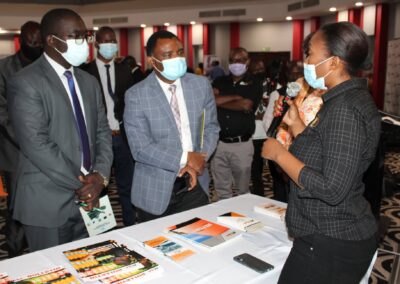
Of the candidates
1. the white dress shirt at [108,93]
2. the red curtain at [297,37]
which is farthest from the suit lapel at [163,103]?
the red curtain at [297,37]

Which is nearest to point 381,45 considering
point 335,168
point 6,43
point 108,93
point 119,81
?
point 119,81

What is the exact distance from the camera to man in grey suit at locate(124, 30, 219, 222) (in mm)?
2434

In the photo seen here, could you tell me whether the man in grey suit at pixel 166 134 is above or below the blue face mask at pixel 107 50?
below

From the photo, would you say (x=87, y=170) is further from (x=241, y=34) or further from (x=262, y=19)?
(x=241, y=34)

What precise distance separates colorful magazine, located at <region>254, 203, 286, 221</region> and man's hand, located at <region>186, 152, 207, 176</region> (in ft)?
1.36

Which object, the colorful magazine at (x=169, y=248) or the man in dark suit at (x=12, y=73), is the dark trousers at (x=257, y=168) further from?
the colorful magazine at (x=169, y=248)

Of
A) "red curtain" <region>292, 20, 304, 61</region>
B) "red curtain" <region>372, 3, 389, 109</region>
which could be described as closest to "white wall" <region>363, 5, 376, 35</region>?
"red curtain" <region>372, 3, 389, 109</region>

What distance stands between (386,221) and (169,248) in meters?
3.10

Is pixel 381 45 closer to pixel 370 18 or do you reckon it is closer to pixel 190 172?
pixel 370 18

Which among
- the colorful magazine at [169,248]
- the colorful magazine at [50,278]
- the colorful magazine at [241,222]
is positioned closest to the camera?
the colorful magazine at [50,278]

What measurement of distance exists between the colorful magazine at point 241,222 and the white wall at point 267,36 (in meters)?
13.9

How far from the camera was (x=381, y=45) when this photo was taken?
445 inches

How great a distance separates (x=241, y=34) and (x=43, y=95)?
47.9 feet

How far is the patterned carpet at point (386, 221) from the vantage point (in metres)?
3.19
